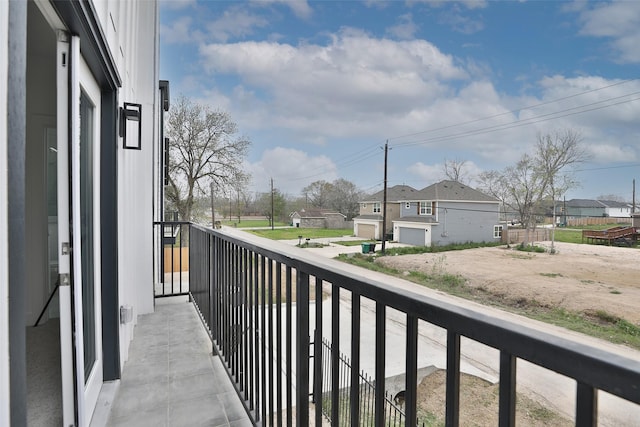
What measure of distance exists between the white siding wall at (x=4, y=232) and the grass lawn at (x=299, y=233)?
1766 cm

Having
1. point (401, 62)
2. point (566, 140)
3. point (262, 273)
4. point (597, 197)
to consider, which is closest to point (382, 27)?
point (401, 62)

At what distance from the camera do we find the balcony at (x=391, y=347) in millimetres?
388

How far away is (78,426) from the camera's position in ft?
4.43

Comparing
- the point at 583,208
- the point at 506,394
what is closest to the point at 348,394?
the point at 506,394

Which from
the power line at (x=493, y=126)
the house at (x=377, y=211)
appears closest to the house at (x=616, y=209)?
the power line at (x=493, y=126)

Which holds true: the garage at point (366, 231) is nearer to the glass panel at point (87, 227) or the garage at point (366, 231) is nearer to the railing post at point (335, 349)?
the glass panel at point (87, 227)

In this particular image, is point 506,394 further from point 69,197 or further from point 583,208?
point 583,208

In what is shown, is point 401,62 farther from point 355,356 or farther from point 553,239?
point 355,356

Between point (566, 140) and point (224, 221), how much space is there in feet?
50.3

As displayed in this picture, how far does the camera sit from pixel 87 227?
1681 mm

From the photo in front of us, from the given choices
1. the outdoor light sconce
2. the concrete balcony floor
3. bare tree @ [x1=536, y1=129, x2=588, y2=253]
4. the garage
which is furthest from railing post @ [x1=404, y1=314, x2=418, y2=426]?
the garage

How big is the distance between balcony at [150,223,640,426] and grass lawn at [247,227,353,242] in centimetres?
1671

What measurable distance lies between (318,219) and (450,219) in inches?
362

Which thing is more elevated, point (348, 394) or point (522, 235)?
point (348, 394)
